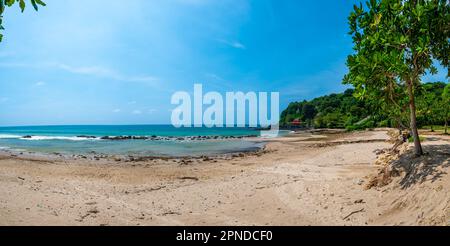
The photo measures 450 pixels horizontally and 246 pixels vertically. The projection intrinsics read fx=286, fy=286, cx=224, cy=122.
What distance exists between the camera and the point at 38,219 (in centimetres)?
758

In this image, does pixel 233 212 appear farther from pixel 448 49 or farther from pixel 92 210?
pixel 448 49

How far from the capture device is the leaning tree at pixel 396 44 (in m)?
8.27

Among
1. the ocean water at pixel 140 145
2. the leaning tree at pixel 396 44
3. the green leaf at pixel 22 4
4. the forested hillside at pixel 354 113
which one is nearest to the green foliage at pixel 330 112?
the forested hillside at pixel 354 113

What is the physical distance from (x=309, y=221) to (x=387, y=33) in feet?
19.8

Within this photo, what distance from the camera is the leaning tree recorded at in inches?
326

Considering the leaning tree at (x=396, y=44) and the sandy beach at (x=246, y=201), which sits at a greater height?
the leaning tree at (x=396, y=44)

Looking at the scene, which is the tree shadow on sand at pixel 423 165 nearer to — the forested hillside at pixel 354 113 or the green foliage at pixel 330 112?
the forested hillside at pixel 354 113

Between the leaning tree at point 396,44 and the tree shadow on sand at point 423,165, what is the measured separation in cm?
45

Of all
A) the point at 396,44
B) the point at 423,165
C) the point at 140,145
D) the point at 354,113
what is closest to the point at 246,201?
the point at 423,165

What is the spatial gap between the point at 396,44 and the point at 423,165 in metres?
3.64

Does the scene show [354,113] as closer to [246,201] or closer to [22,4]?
[246,201]

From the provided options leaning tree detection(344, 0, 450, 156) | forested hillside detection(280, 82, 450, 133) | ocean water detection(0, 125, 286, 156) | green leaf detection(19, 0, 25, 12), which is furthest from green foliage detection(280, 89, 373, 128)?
green leaf detection(19, 0, 25, 12)
